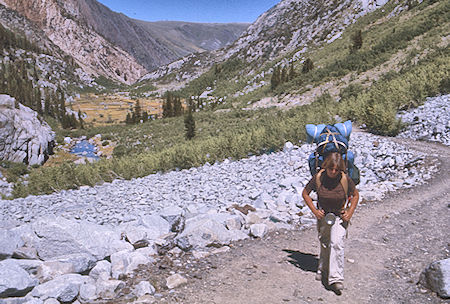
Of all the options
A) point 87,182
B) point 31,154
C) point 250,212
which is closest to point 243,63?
point 31,154

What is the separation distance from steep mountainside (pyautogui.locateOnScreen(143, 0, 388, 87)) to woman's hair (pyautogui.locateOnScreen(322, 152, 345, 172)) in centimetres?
4428

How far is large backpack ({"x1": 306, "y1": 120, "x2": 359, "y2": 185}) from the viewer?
3098 millimetres

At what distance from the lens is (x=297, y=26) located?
61.4 m

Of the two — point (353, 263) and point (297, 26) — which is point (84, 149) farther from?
point (297, 26)

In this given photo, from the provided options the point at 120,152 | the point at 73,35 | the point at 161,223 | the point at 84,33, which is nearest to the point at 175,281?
the point at 161,223

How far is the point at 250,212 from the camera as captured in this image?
573 centimetres

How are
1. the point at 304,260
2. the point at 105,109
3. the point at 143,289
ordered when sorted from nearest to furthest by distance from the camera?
the point at 143,289, the point at 304,260, the point at 105,109

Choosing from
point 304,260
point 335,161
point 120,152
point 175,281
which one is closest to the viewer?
point 335,161

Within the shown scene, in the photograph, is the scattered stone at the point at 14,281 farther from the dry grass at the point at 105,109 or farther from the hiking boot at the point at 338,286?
the dry grass at the point at 105,109

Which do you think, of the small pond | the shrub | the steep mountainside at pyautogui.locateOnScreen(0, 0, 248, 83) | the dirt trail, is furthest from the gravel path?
the steep mountainside at pyautogui.locateOnScreen(0, 0, 248, 83)

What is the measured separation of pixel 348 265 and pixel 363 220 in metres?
1.74

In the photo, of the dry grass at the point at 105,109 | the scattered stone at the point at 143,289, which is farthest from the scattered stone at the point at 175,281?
the dry grass at the point at 105,109

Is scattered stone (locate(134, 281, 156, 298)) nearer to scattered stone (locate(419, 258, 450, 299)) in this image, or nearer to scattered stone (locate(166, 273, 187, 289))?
scattered stone (locate(166, 273, 187, 289))

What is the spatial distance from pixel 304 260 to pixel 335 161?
1.69 m
